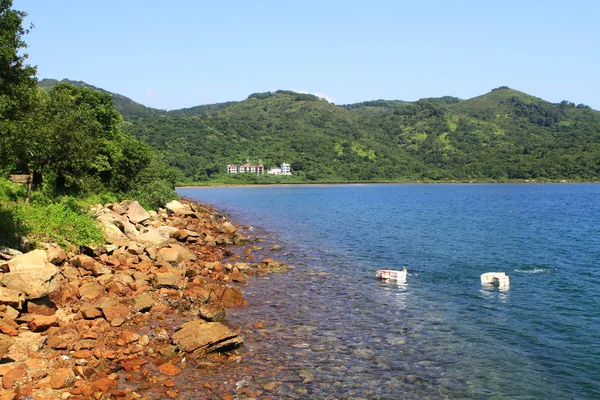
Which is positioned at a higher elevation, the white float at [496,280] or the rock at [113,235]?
the rock at [113,235]

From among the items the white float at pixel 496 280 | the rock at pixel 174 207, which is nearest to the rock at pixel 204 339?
the white float at pixel 496 280

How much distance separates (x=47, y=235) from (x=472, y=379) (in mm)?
21290

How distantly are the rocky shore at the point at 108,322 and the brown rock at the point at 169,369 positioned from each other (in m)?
0.03

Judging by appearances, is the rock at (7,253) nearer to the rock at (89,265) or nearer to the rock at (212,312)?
the rock at (89,265)

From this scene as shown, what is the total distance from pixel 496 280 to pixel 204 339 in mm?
18849

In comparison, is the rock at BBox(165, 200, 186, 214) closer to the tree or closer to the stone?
the tree

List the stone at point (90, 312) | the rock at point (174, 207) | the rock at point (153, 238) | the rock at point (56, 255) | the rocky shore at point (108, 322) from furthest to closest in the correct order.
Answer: the rock at point (174, 207) → the rock at point (153, 238) → the rock at point (56, 255) → the stone at point (90, 312) → the rocky shore at point (108, 322)

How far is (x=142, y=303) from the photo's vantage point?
18109 mm

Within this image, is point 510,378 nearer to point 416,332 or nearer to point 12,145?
point 416,332

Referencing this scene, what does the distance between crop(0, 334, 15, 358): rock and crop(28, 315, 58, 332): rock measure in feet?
3.81

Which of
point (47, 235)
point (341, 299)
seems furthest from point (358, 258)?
point (47, 235)

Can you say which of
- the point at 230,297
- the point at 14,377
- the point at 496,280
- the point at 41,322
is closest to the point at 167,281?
the point at 230,297

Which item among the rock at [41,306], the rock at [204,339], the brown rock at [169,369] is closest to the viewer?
the brown rock at [169,369]

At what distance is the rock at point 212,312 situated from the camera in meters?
17.5
